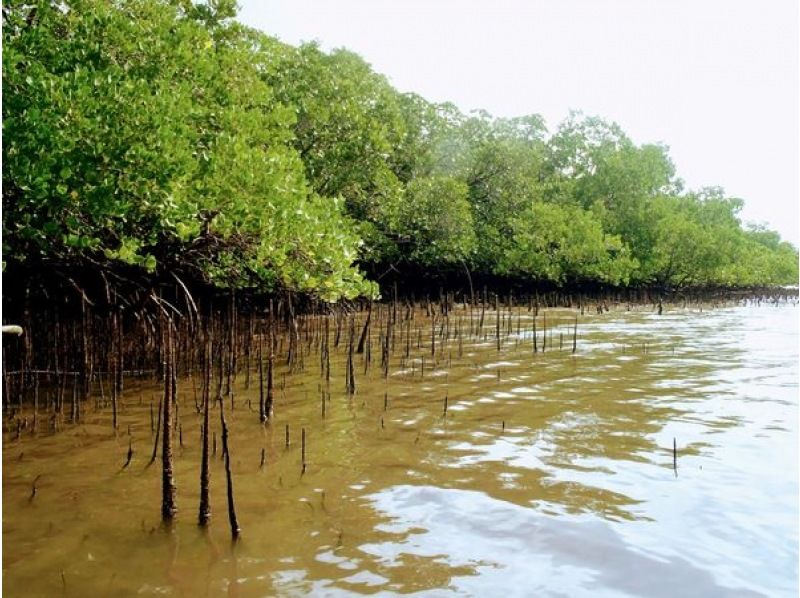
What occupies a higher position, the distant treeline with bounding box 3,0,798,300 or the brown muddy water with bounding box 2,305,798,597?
the distant treeline with bounding box 3,0,798,300

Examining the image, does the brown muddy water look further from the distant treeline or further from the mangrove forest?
the distant treeline

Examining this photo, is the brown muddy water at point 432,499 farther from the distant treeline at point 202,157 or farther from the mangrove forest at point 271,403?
the distant treeline at point 202,157

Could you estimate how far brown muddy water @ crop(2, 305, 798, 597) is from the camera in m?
3.36

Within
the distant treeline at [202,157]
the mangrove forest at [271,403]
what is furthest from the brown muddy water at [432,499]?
the distant treeline at [202,157]

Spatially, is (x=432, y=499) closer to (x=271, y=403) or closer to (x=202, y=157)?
(x=271, y=403)

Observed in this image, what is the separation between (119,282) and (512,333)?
27.5ft

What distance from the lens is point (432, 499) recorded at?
4375 millimetres

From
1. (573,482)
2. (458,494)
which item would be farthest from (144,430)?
(573,482)

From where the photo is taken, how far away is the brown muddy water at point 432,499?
11.0ft

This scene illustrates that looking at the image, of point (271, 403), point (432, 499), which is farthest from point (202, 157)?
point (432, 499)

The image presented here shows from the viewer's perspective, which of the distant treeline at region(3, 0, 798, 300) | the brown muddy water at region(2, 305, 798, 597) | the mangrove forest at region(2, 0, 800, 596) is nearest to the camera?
the brown muddy water at region(2, 305, 798, 597)

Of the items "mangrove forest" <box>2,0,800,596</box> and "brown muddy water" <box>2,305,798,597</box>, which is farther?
"mangrove forest" <box>2,0,800,596</box>

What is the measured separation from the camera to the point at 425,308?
20797 mm

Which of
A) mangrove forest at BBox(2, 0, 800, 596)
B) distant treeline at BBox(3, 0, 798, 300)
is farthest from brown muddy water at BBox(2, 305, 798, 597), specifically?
distant treeline at BBox(3, 0, 798, 300)
